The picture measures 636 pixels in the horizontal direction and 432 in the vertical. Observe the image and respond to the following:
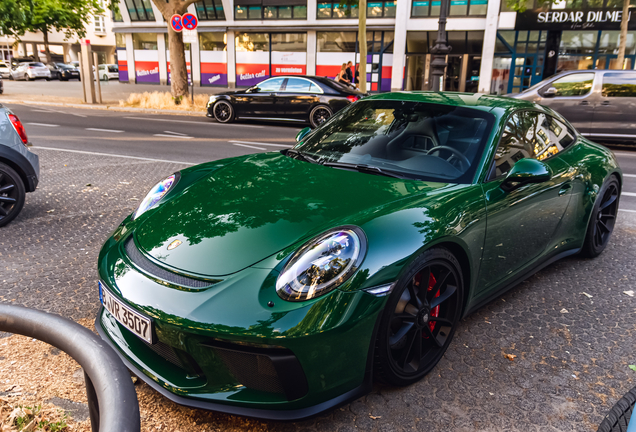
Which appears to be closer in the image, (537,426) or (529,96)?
(537,426)

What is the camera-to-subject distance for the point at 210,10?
109 ft

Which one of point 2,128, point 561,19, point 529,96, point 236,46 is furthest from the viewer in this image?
point 236,46

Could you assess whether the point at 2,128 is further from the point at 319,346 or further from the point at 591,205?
the point at 591,205

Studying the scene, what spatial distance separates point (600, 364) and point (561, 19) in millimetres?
25920

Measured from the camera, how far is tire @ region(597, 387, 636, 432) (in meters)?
2.13

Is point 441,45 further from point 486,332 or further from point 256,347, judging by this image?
point 256,347

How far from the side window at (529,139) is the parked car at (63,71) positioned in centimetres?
4877

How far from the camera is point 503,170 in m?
3.29

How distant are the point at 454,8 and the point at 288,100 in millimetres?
15947

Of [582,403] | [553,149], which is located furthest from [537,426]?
[553,149]

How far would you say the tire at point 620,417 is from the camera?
83.8 inches

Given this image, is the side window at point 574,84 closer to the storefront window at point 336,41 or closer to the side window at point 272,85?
the side window at point 272,85

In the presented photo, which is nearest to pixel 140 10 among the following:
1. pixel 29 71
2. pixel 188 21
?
pixel 29 71

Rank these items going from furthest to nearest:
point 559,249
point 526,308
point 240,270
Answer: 1. point 559,249
2. point 526,308
3. point 240,270
